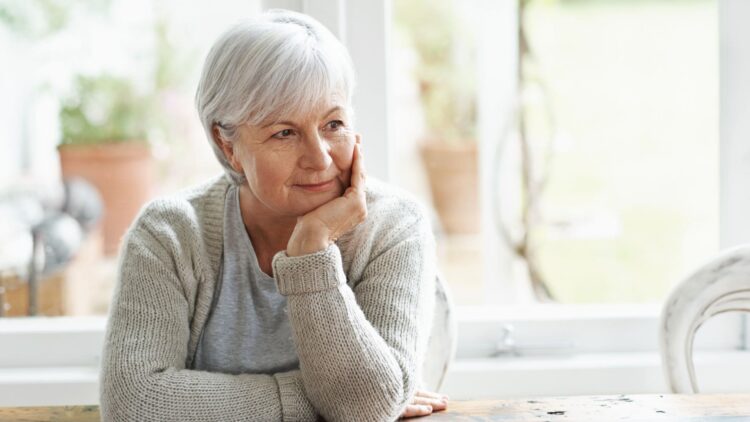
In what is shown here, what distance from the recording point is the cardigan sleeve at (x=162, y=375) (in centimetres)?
151

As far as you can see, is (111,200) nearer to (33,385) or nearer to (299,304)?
(33,385)

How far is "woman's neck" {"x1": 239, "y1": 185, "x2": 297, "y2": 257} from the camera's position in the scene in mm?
1748

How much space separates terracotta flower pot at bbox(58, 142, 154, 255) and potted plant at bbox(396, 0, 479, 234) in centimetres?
84

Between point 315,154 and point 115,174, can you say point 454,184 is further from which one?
point 315,154

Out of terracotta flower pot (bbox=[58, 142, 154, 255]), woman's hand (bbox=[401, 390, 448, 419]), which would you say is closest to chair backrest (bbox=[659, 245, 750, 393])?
woman's hand (bbox=[401, 390, 448, 419])

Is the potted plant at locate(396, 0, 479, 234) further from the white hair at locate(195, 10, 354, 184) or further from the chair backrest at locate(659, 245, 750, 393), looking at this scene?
the white hair at locate(195, 10, 354, 184)

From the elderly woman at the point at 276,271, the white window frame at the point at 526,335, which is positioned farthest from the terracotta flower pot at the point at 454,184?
the elderly woman at the point at 276,271

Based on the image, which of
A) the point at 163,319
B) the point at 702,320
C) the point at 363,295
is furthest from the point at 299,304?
the point at 702,320

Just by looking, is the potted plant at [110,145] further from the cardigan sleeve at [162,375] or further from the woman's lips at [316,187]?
the woman's lips at [316,187]

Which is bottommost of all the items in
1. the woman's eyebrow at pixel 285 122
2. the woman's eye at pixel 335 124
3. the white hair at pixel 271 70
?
the woman's eye at pixel 335 124

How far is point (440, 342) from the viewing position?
1.86m

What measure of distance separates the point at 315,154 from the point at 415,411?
1.50ft

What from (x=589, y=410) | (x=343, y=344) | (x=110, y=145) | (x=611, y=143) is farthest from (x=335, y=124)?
(x=611, y=143)

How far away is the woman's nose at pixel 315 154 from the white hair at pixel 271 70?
55mm
